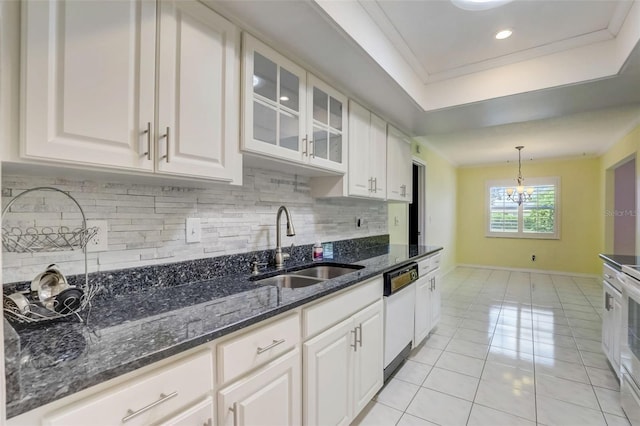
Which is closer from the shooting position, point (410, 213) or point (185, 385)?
point (185, 385)

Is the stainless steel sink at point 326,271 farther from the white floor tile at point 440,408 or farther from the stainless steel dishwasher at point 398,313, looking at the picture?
the white floor tile at point 440,408

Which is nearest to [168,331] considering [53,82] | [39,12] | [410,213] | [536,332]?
[53,82]

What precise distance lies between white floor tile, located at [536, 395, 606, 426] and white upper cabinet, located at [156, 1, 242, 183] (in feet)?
7.69

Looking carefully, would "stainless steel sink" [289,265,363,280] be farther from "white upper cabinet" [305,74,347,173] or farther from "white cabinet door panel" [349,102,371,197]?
"white upper cabinet" [305,74,347,173]

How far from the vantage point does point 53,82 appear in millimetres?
903

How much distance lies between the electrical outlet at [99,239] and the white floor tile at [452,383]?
2.22 metres

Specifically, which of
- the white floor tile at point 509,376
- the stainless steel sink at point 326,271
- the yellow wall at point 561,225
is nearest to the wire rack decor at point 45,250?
the stainless steel sink at point 326,271

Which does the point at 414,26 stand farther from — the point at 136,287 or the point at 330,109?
the point at 136,287

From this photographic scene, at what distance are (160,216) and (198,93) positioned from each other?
1.97 ft

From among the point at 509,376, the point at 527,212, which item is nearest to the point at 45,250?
the point at 509,376

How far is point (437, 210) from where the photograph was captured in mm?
5512

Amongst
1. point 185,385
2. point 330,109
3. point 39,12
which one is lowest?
point 185,385

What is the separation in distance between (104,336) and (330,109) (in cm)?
183

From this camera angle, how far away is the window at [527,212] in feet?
20.4
